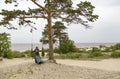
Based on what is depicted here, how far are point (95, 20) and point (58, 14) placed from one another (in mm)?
3002

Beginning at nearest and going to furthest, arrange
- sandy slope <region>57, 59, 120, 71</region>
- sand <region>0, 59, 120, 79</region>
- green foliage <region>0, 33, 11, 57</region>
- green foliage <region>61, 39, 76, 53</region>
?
sand <region>0, 59, 120, 79</region> < sandy slope <region>57, 59, 120, 71</region> < green foliage <region>0, 33, 11, 57</region> < green foliage <region>61, 39, 76, 53</region>

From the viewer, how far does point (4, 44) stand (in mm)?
35969

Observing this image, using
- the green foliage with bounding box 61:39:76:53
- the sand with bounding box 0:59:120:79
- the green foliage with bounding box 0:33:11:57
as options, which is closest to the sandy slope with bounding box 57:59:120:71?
the sand with bounding box 0:59:120:79

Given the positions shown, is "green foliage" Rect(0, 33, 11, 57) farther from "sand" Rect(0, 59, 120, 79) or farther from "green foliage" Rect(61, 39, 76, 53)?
"sand" Rect(0, 59, 120, 79)

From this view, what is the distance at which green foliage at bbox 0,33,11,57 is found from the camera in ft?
116

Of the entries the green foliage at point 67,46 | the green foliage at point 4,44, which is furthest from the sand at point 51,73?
the green foliage at point 67,46

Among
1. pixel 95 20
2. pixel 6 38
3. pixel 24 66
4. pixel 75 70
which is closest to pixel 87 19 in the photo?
pixel 95 20

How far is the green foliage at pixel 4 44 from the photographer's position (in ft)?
116

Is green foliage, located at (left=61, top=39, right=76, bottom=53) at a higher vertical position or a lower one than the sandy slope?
higher

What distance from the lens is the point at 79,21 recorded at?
2202 cm

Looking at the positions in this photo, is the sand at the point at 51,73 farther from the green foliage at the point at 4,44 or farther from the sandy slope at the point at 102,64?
the green foliage at the point at 4,44

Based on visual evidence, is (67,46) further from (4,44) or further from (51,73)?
(51,73)

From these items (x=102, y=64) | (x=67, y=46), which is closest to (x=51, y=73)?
(x=102, y=64)

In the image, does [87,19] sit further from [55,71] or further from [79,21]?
[55,71]
